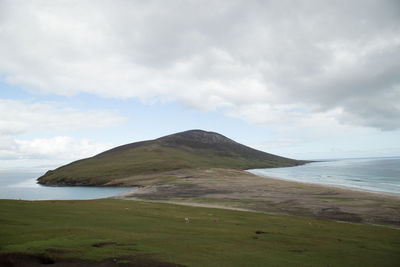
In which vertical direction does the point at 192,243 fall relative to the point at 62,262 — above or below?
below

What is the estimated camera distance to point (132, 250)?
1750 cm

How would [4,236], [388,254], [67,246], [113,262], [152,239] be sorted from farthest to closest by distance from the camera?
[388,254] → [152,239] → [4,236] → [67,246] → [113,262]

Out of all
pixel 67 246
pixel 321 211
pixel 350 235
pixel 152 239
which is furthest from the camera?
pixel 321 211

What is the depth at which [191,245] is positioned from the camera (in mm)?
20344

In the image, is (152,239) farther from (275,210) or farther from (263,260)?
(275,210)

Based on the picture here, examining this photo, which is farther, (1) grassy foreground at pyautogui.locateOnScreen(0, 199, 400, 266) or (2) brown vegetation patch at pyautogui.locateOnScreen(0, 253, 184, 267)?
(1) grassy foreground at pyautogui.locateOnScreen(0, 199, 400, 266)

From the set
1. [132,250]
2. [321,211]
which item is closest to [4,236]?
[132,250]

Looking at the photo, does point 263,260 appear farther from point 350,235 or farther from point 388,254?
point 350,235

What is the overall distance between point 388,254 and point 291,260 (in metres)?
10.5

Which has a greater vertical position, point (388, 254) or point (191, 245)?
point (191, 245)

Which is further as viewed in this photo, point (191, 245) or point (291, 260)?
point (191, 245)

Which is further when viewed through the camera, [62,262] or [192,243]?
[192,243]

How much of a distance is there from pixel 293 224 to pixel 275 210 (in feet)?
53.9

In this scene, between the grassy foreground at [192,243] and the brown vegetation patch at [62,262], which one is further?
the grassy foreground at [192,243]
